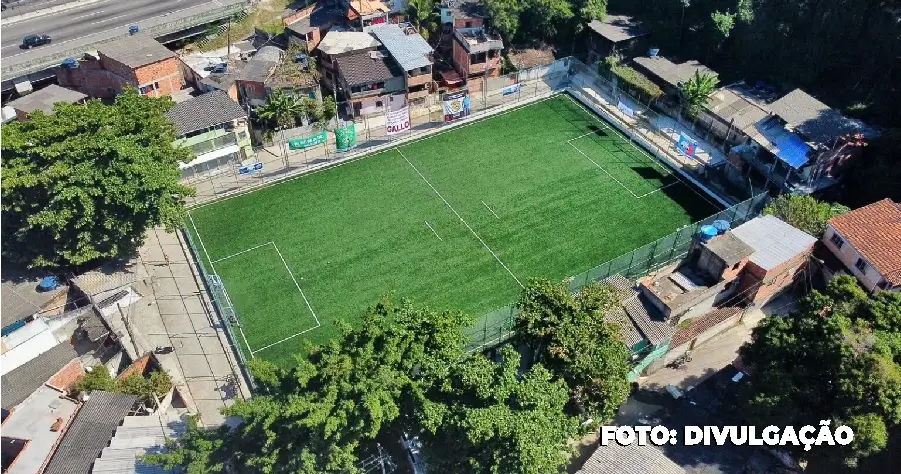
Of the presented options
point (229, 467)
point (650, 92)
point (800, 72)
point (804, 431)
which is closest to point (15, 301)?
point (229, 467)

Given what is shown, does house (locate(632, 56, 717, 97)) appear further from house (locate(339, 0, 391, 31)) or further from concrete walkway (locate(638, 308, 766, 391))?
house (locate(339, 0, 391, 31))

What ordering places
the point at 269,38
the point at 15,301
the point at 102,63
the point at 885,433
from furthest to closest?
1. the point at 269,38
2. the point at 102,63
3. the point at 15,301
4. the point at 885,433

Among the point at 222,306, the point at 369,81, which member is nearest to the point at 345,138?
A: the point at 369,81

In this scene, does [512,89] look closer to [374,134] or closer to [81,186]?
[374,134]

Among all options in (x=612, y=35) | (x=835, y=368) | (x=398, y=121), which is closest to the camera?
(x=835, y=368)

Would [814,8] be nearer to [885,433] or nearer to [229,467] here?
[885,433]

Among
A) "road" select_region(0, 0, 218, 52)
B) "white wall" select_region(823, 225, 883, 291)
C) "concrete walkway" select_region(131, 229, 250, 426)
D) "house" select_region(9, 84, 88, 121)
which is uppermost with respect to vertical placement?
"road" select_region(0, 0, 218, 52)

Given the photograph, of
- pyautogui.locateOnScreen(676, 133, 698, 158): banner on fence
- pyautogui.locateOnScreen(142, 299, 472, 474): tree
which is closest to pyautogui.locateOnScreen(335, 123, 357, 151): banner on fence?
pyautogui.locateOnScreen(142, 299, 472, 474): tree
